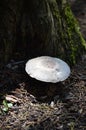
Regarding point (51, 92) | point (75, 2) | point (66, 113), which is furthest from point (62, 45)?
point (75, 2)

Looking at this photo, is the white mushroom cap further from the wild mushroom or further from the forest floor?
the forest floor

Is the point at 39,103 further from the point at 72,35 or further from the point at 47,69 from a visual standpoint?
the point at 72,35

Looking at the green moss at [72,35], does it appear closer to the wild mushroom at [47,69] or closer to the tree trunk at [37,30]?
the tree trunk at [37,30]

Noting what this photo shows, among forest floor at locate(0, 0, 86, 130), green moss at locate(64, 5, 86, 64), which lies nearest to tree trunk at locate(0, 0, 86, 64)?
green moss at locate(64, 5, 86, 64)

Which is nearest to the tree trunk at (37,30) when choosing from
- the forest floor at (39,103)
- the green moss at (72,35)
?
the green moss at (72,35)

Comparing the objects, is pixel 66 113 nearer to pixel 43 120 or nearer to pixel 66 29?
pixel 43 120

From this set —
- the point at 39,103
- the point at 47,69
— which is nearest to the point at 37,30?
the point at 47,69
